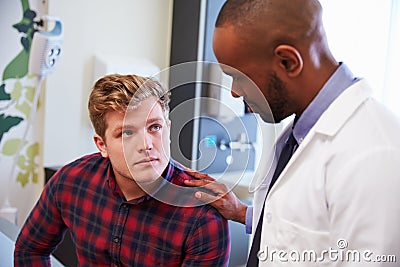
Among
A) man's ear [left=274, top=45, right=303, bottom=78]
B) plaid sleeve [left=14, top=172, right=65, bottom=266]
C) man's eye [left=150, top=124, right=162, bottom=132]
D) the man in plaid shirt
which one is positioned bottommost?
plaid sleeve [left=14, top=172, right=65, bottom=266]

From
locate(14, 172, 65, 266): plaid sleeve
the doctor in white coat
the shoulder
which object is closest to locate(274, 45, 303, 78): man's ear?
the doctor in white coat

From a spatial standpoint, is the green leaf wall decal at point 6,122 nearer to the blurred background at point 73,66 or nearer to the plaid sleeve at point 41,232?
the blurred background at point 73,66

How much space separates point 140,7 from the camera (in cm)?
248

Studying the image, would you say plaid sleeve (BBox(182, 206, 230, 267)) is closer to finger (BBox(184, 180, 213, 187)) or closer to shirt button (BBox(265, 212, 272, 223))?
finger (BBox(184, 180, 213, 187))

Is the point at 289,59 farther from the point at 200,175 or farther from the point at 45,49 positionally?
the point at 45,49

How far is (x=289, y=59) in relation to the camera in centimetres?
70

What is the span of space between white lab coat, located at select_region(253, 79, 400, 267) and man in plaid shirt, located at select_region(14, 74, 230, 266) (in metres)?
0.21

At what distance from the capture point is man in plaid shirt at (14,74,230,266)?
936 mm

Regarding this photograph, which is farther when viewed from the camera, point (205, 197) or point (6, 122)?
point (6, 122)

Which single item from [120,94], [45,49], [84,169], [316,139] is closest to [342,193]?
[316,139]

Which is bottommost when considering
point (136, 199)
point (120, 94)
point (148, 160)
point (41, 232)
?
point (41, 232)

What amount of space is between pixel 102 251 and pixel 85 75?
1418 millimetres

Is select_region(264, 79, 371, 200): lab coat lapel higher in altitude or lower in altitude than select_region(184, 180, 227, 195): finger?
higher

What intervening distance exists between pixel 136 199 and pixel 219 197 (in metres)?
0.18
